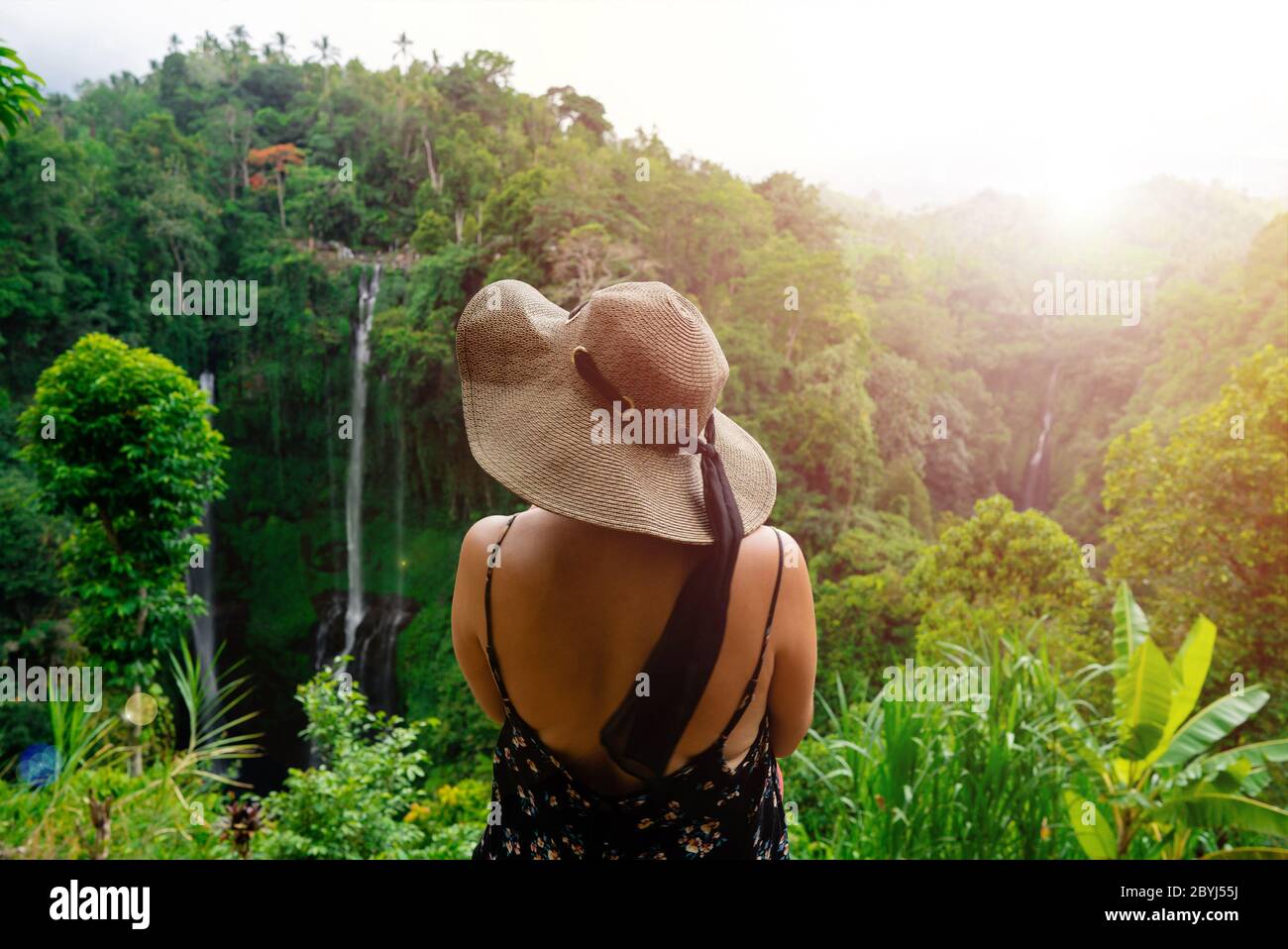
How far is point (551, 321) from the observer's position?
43.0 inches

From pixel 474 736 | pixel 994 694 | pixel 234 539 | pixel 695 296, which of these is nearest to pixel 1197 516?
pixel 994 694

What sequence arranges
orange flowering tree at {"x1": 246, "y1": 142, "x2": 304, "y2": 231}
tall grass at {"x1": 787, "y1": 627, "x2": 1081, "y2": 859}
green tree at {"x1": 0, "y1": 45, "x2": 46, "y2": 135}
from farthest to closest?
1. orange flowering tree at {"x1": 246, "y1": 142, "x2": 304, "y2": 231}
2. tall grass at {"x1": 787, "y1": 627, "x2": 1081, "y2": 859}
3. green tree at {"x1": 0, "y1": 45, "x2": 46, "y2": 135}

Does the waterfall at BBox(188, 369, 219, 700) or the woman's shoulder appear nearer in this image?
the woman's shoulder

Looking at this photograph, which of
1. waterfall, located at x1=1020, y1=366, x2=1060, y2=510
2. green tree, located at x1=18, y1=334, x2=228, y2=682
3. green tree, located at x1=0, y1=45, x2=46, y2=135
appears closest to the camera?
green tree, located at x1=0, y1=45, x2=46, y2=135

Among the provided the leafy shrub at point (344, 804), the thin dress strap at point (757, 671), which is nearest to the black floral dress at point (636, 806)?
the thin dress strap at point (757, 671)

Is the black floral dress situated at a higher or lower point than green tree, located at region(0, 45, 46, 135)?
lower

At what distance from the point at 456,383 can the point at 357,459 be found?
1.41 meters

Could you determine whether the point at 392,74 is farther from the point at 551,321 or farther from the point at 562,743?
the point at 562,743

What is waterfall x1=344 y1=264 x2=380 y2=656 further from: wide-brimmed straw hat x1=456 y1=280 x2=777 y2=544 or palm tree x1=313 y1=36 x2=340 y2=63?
wide-brimmed straw hat x1=456 y1=280 x2=777 y2=544

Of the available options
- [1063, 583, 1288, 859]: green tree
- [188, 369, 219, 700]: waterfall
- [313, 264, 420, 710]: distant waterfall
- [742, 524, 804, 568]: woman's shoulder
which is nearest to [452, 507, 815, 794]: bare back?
[742, 524, 804, 568]: woman's shoulder

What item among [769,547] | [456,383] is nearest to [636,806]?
[769,547]

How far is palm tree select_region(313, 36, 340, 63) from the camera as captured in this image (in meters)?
4.27

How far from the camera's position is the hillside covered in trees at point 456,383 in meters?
3.77

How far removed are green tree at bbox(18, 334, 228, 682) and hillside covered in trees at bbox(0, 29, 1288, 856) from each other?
38 millimetres
